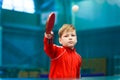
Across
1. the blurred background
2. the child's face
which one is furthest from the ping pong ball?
the child's face

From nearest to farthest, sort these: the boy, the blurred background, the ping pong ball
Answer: the boy → the blurred background → the ping pong ball

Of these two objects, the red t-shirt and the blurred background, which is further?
the blurred background

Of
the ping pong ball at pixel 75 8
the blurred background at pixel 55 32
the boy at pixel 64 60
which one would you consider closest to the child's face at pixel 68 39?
Answer: the boy at pixel 64 60

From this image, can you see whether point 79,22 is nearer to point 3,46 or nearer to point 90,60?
point 90,60

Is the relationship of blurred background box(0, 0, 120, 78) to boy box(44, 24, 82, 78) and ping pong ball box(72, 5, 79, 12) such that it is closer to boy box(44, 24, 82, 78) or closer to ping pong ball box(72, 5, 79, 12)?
ping pong ball box(72, 5, 79, 12)

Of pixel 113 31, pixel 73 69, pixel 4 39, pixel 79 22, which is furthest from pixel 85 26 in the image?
pixel 73 69

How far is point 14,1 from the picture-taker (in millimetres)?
4438

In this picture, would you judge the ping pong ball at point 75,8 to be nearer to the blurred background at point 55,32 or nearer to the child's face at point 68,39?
the blurred background at point 55,32

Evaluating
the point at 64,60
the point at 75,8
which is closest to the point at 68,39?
the point at 64,60

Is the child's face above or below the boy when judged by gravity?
above

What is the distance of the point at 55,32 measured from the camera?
14.4 ft

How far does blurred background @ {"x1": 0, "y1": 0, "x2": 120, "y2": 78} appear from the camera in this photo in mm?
4473

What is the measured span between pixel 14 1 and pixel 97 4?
3.57 feet

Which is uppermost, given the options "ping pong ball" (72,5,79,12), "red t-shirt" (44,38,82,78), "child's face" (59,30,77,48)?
"ping pong ball" (72,5,79,12)
